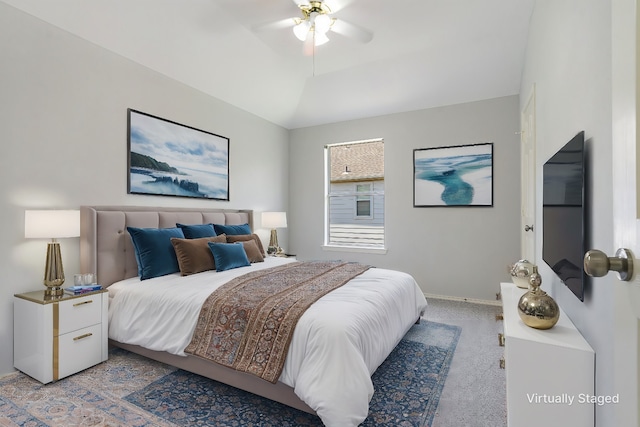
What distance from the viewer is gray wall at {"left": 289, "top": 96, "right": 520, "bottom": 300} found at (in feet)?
13.6

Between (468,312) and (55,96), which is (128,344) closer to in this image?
(55,96)

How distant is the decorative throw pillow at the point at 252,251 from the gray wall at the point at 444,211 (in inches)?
72.2

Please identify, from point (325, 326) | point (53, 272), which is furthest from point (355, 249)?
point (53, 272)

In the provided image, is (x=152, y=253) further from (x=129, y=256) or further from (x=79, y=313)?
(x=79, y=313)

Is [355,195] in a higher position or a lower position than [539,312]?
higher

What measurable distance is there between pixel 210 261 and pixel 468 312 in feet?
9.78

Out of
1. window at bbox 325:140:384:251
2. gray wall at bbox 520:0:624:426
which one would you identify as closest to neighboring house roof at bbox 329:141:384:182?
window at bbox 325:140:384:251

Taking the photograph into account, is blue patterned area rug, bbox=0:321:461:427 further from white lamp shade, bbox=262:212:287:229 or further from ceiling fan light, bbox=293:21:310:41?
ceiling fan light, bbox=293:21:310:41

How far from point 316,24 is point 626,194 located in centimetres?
260

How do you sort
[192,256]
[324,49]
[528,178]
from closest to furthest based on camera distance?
[192,256], [528,178], [324,49]

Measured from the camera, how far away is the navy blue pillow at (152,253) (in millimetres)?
2883

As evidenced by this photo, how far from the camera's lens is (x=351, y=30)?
8.89 feet

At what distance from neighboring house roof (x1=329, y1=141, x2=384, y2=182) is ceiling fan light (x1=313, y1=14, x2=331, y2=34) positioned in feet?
8.33

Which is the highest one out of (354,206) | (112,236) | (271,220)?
(354,206)
